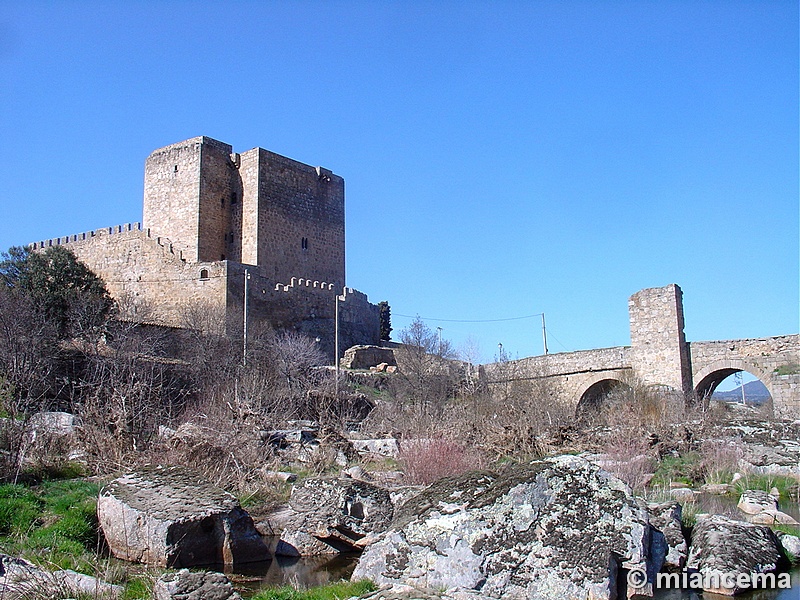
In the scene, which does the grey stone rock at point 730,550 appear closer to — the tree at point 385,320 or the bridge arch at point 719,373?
the bridge arch at point 719,373

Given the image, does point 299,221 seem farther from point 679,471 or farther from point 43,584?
point 43,584

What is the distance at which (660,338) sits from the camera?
23594 mm

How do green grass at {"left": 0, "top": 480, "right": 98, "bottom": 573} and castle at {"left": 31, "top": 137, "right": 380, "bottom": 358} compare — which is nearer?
green grass at {"left": 0, "top": 480, "right": 98, "bottom": 573}

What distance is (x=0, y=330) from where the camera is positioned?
1717 centimetres

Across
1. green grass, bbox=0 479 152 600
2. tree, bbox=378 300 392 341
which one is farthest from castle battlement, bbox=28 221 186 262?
green grass, bbox=0 479 152 600

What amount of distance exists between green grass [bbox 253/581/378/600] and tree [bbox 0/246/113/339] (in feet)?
51.6

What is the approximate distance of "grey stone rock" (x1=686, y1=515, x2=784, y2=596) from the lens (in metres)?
6.87

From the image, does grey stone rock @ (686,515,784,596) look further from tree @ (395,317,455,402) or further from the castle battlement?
the castle battlement

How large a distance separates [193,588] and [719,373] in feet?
69.6

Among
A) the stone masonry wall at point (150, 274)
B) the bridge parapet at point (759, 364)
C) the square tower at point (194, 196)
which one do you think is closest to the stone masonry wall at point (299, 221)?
the square tower at point (194, 196)

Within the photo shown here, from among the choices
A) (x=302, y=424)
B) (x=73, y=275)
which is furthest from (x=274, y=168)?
(x=302, y=424)

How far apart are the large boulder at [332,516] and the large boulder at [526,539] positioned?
201 cm

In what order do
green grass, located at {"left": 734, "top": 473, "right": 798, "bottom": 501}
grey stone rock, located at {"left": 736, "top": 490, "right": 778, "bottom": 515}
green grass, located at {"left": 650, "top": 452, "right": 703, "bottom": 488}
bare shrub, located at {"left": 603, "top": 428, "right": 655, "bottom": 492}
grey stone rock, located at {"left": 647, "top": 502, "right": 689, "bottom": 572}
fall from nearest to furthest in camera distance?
grey stone rock, located at {"left": 647, "top": 502, "right": 689, "bottom": 572} → grey stone rock, located at {"left": 736, "top": 490, "right": 778, "bottom": 515} → bare shrub, located at {"left": 603, "top": 428, "right": 655, "bottom": 492} → green grass, located at {"left": 734, "top": 473, "right": 798, "bottom": 501} → green grass, located at {"left": 650, "top": 452, "right": 703, "bottom": 488}

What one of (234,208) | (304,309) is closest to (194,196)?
(234,208)
